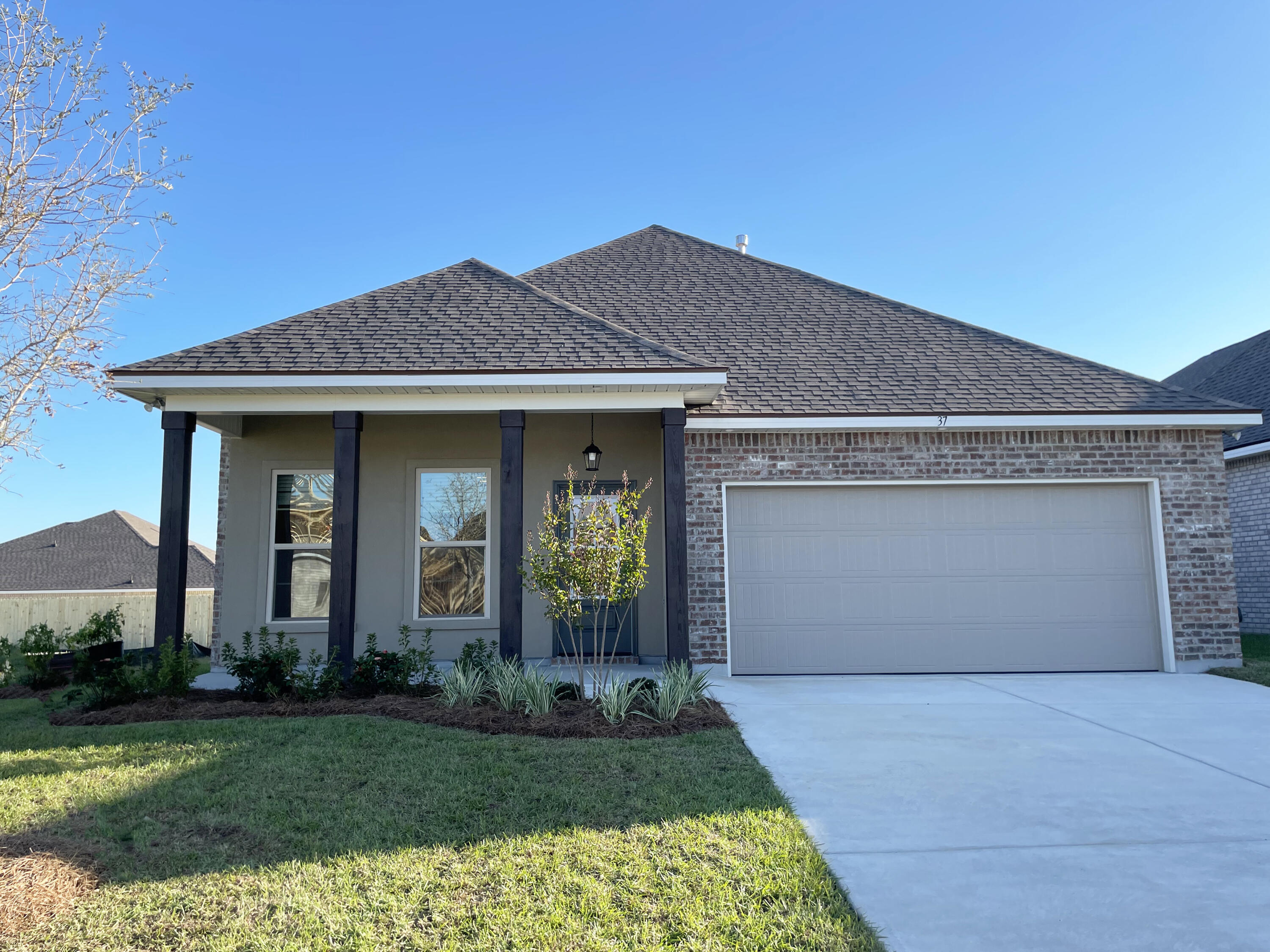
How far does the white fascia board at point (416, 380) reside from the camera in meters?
7.79

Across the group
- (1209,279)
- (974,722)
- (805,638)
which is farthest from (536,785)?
(1209,279)

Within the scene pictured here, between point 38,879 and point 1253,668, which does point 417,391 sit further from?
point 1253,668

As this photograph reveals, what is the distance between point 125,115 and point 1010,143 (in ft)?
43.6

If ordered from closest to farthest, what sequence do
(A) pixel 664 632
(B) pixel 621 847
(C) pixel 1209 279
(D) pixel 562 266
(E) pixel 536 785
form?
(B) pixel 621 847 < (E) pixel 536 785 < (A) pixel 664 632 < (D) pixel 562 266 < (C) pixel 1209 279

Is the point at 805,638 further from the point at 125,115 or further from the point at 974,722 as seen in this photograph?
the point at 125,115

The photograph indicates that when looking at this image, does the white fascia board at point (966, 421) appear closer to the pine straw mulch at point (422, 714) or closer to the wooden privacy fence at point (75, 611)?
the pine straw mulch at point (422, 714)

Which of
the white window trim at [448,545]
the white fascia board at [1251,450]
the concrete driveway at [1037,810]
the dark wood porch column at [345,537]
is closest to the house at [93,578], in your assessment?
the white window trim at [448,545]

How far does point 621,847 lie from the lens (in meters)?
3.66

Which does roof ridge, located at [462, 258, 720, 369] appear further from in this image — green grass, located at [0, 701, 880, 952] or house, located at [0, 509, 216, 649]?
house, located at [0, 509, 216, 649]

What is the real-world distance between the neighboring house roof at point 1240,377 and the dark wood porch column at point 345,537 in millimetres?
13090

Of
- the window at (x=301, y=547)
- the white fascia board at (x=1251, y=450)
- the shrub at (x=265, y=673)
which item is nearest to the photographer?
the shrub at (x=265, y=673)

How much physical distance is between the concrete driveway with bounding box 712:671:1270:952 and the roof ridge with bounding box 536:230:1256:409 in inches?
167

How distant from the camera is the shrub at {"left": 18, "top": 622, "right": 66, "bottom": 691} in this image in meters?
8.75

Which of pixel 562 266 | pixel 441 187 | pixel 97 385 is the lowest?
pixel 97 385
